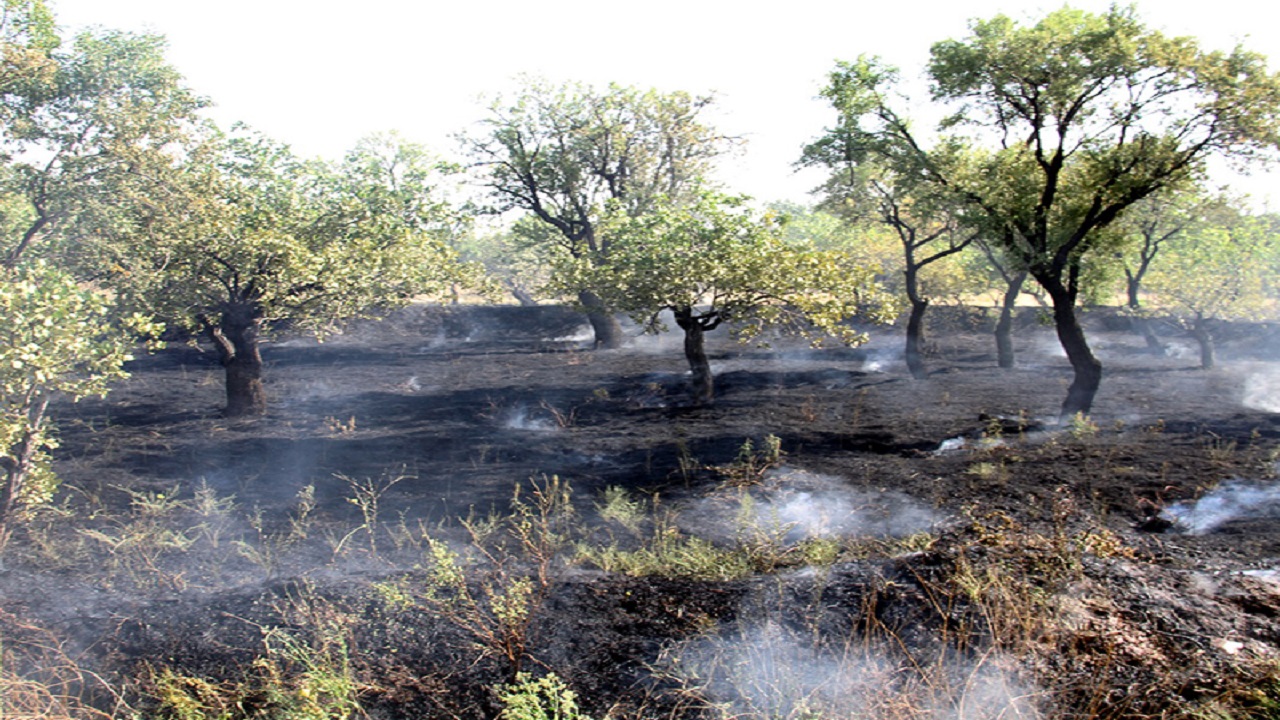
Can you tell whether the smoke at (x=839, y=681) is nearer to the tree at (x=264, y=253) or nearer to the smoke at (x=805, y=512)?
the smoke at (x=805, y=512)

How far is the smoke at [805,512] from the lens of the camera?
9664 millimetres

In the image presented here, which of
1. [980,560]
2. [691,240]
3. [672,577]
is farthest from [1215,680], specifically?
[691,240]

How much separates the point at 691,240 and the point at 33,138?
14.6m

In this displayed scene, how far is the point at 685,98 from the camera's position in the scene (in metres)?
27.3

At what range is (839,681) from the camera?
6027mm

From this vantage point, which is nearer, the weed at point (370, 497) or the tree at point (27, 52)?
the weed at point (370, 497)

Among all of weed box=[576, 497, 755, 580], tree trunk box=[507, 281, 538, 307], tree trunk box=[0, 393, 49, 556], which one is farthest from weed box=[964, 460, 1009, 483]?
tree trunk box=[507, 281, 538, 307]

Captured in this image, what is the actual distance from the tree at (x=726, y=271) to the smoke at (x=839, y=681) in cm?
873

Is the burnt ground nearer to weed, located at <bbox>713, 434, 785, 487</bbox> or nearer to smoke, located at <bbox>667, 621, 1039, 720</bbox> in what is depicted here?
smoke, located at <bbox>667, 621, 1039, 720</bbox>

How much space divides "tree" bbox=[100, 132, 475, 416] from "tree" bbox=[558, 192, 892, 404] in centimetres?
416

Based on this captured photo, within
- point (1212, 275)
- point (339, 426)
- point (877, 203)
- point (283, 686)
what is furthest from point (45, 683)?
point (1212, 275)

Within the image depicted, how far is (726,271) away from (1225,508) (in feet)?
27.1

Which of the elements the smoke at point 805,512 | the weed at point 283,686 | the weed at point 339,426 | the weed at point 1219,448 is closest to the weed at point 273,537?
the weed at point 283,686

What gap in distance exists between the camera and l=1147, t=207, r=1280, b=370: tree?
23.9 meters
